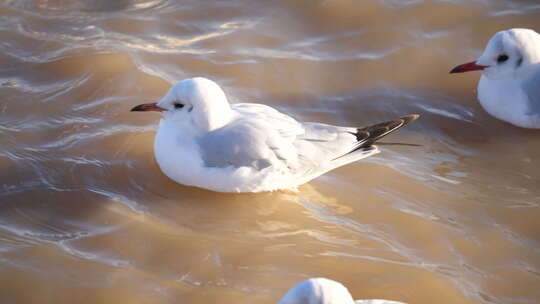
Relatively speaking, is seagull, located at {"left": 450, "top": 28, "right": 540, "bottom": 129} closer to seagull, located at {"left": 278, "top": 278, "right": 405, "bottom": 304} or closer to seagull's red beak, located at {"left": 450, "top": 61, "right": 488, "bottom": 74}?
seagull's red beak, located at {"left": 450, "top": 61, "right": 488, "bottom": 74}

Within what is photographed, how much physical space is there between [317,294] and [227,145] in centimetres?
191

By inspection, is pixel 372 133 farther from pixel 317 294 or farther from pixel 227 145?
pixel 317 294

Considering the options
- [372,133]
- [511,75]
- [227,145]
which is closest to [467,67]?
[511,75]

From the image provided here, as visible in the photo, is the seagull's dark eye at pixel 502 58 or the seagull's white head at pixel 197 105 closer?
the seagull's white head at pixel 197 105

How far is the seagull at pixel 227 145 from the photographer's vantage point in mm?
4707

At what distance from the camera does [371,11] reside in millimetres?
7254

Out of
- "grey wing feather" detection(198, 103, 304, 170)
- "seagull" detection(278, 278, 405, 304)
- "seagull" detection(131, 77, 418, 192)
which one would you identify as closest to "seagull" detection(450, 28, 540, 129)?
"seagull" detection(131, 77, 418, 192)

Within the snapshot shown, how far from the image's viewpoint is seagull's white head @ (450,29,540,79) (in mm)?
5973

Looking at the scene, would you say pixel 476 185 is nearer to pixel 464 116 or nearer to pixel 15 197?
pixel 464 116

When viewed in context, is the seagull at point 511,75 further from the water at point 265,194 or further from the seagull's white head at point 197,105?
the seagull's white head at point 197,105

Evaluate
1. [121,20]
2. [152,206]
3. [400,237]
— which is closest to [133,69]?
[121,20]

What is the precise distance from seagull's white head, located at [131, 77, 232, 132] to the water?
0.49 metres

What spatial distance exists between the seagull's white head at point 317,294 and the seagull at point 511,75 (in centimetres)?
347

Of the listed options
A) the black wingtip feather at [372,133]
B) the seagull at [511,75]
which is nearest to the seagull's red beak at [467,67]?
the seagull at [511,75]
